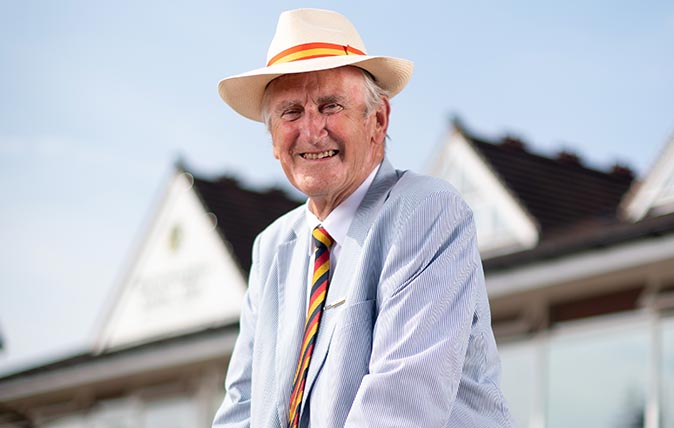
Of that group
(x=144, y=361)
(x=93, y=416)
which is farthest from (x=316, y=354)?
(x=93, y=416)

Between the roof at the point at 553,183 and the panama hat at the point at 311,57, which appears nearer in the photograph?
the panama hat at the point at 311,57

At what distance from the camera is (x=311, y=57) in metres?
3.22

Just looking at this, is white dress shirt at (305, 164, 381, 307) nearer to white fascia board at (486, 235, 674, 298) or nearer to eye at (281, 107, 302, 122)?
eye at (281, 107, 302, 122)

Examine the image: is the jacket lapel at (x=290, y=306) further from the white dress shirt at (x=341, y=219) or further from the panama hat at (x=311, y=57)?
the panama hat at (x=311, y=57)

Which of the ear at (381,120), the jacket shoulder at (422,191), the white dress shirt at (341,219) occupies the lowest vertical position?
the white dress shirt at (341,219)

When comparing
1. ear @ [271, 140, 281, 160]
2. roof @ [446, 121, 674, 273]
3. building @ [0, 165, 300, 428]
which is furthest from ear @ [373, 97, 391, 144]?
building @ [0, 165, 300, 428]

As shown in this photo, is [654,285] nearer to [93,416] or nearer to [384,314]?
[384,314]

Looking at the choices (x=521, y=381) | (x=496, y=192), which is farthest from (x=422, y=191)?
(x=496, y=192)

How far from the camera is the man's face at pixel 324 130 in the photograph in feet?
10.4

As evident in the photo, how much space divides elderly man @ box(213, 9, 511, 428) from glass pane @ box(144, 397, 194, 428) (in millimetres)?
13440

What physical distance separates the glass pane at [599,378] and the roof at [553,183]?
2.75 m

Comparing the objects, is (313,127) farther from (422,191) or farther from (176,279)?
(176,279)

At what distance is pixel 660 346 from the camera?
35.9 feet

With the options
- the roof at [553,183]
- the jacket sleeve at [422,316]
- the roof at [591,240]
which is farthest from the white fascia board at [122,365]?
the jacket sleeve at [422,316]
